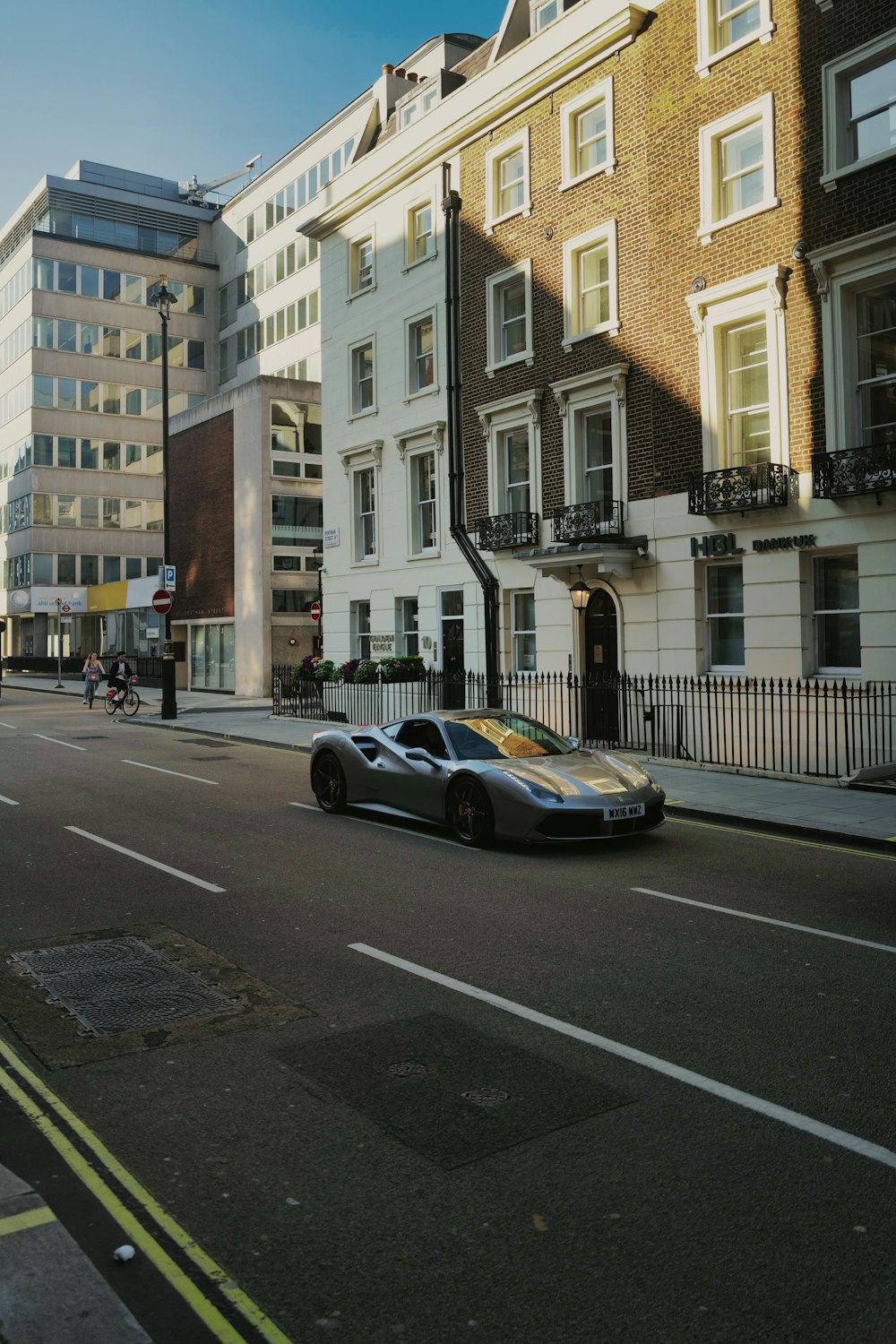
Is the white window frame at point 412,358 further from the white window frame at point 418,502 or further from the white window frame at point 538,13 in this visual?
the white window frame at point 538,13

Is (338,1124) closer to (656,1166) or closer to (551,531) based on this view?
(656,1166)

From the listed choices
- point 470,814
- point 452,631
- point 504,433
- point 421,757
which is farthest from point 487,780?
point 452,631

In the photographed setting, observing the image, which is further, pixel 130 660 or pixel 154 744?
pixel 130 660

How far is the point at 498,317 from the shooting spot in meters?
23.8

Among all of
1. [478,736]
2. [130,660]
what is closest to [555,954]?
[478,736]

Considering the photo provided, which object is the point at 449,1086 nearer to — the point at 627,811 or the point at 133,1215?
the point at 133,1215

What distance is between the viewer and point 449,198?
2469 cm

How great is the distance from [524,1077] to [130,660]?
46.5m

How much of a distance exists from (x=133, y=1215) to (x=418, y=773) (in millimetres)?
7710

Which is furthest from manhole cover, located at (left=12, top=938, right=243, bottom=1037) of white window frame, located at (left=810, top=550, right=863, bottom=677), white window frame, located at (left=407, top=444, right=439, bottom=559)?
white window frame, located at (left=407, top=444, right=439, bottom=559)

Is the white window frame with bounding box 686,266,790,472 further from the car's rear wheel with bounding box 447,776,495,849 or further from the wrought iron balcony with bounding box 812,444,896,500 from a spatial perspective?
the car's rear wheel with bounding box 447,776,495,849

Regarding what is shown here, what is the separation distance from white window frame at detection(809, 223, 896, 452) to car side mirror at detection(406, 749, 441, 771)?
901 cm

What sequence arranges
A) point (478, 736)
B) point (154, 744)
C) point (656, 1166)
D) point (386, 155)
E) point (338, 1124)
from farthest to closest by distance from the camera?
point (386, 155)
point (154, 744)
point (478, 736)
point (338, 1124)
point (656, 1166)

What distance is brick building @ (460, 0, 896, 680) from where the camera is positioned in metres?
16.3
